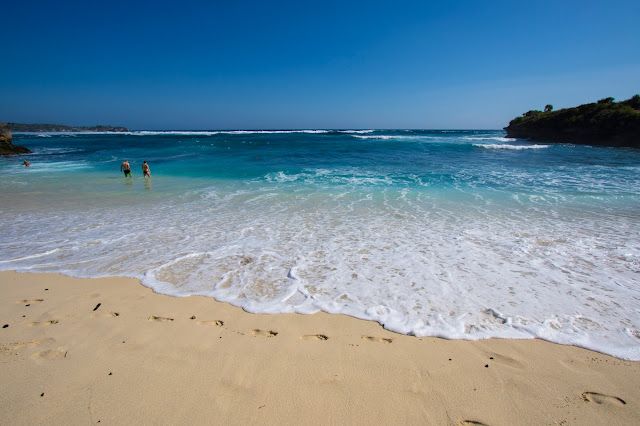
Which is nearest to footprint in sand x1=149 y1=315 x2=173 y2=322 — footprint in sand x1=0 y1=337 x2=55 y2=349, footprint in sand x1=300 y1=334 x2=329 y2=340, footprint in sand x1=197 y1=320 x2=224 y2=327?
footprint in sand x1=197 y1=320 x2=224 y2=327

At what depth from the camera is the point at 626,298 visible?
416cm

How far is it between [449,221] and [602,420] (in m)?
5.94

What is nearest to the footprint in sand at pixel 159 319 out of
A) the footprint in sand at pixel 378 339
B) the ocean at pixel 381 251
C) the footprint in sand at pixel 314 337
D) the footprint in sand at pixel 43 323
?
the ocean at pixel 381 251

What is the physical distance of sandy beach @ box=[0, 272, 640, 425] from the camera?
→ 8.09 ft

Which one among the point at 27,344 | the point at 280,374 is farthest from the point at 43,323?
the point at 280,374

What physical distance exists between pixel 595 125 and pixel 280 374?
5031 centimetres

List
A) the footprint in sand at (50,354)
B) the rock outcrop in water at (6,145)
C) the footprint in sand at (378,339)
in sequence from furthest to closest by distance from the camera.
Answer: the rock outcrop in water at (6,145) → the footprint in sand at (378,339) → the footprint in sand at (50,354)

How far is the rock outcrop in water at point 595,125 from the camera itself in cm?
3319

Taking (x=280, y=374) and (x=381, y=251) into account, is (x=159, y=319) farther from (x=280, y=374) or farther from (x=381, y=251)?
(x=381, y=251)

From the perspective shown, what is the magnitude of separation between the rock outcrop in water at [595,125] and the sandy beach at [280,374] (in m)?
44.2

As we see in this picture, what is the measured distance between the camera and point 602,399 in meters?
2.58

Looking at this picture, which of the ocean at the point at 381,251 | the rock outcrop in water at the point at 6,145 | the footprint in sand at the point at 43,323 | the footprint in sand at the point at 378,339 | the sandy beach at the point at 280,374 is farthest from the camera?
the rock outcrop in water at the point at 6,145

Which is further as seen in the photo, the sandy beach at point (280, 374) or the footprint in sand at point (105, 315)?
the footprint in sand at point (105, 315)

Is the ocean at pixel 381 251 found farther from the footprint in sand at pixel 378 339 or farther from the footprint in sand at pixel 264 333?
the footprint in sand at pixel 264 333
